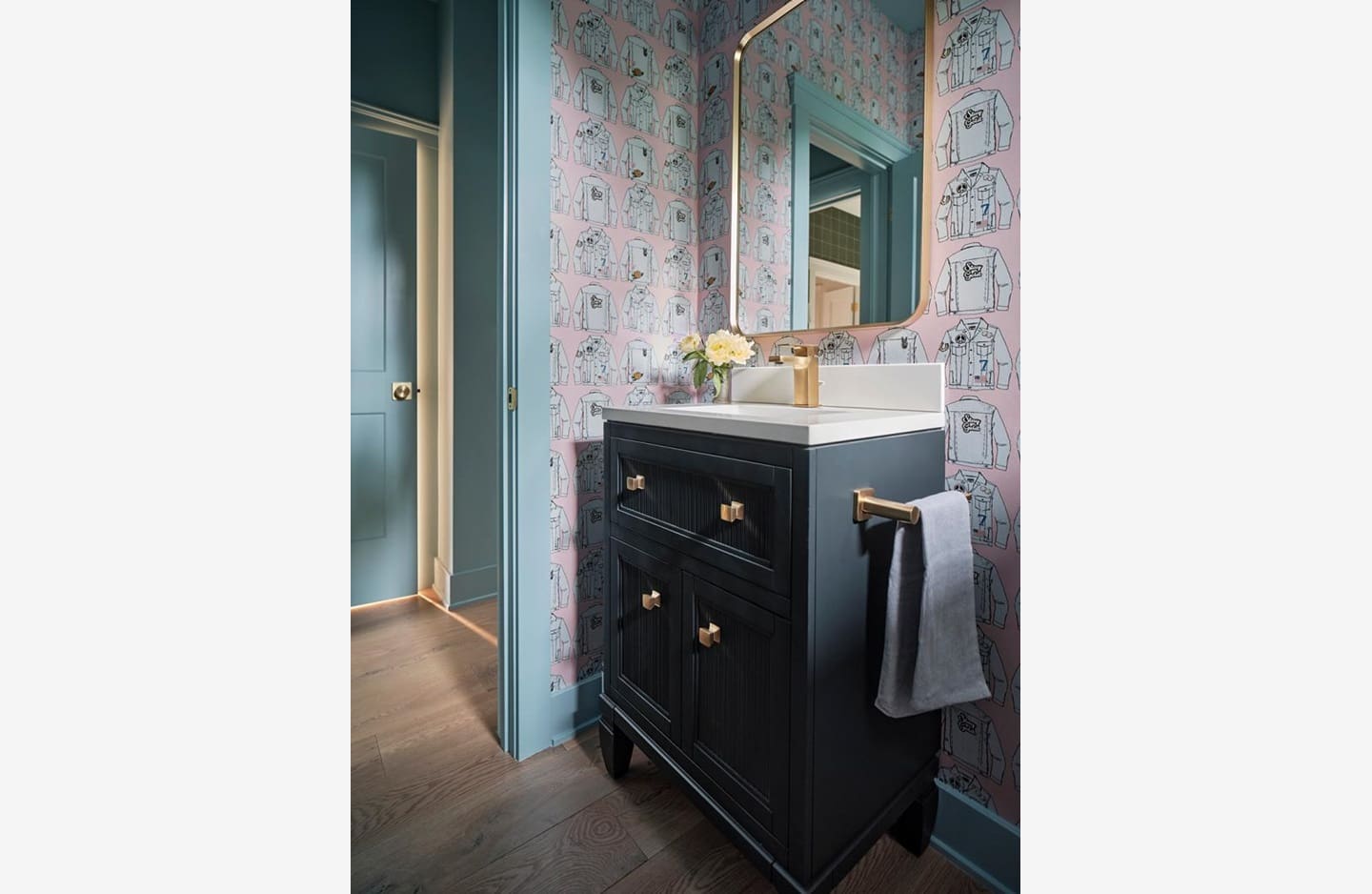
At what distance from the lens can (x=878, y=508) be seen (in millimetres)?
981

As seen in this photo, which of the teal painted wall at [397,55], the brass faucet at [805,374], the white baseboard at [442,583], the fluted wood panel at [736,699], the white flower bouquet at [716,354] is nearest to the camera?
the fluted wood panel at [736,699]

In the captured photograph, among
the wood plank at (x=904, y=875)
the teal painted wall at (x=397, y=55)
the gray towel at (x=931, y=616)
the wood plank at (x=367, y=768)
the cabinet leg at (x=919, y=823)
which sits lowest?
the wood plank at (x=904, y=875)

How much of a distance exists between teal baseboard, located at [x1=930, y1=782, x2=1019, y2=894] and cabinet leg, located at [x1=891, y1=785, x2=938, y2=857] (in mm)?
20

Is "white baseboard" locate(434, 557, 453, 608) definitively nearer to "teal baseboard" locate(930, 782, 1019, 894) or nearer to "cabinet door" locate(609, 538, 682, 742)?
"cabinet door" locate(609, 538, 682, 742)

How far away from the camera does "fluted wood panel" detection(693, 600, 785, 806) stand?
105 cm

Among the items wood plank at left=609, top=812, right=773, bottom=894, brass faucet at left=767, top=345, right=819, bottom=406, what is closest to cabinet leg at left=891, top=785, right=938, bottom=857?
wood plank at left=609, top=812, right=773, bottom=894

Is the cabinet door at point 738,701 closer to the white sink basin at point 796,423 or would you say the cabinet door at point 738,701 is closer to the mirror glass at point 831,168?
the white sink basin at point 796,423

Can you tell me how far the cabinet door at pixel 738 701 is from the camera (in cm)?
101

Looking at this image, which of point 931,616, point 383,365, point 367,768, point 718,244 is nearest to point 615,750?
point 367,768

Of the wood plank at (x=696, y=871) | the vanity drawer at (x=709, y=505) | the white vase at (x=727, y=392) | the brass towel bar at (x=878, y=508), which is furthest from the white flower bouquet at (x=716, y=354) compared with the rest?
the wood plank at (x=696, y=871)

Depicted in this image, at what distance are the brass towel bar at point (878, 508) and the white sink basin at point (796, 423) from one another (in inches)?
3.8
